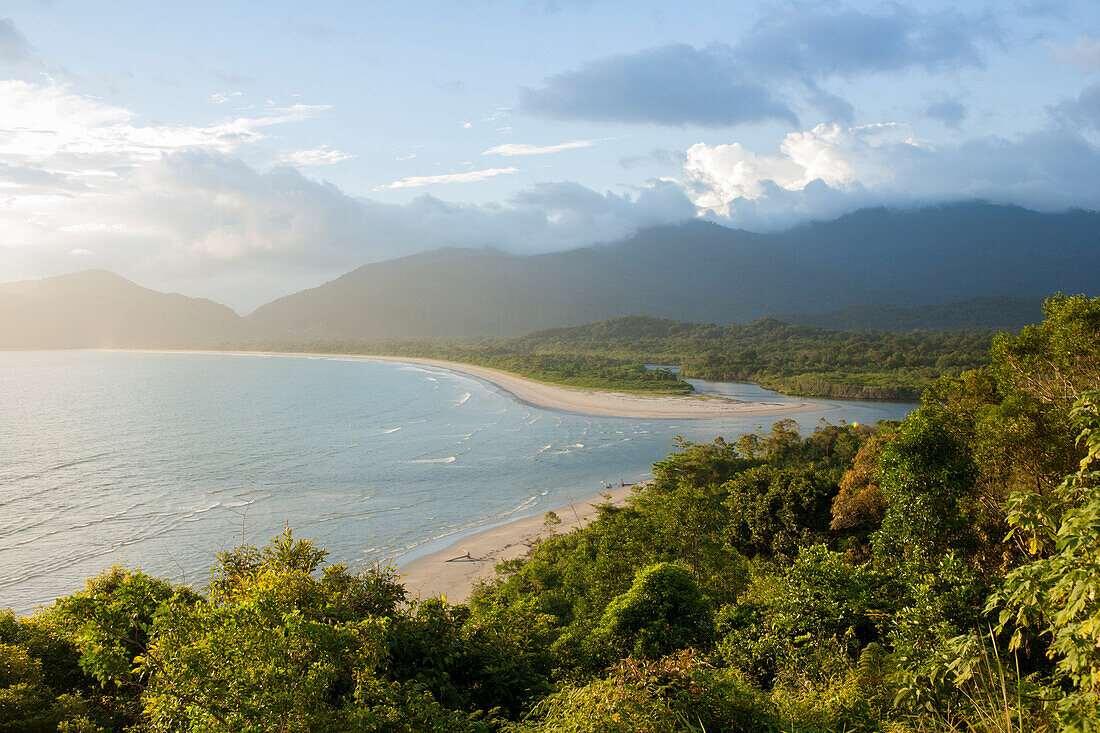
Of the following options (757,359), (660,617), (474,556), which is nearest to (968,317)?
(757,359)

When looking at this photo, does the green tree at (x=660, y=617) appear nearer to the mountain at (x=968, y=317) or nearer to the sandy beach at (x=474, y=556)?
the sandy beach at (x=474, y=556)

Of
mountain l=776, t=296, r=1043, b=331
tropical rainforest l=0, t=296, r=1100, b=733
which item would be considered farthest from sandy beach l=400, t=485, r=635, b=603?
mountain l=776, t=296, r=1043, b=331

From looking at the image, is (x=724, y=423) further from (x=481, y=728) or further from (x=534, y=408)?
(x=481, y=728)

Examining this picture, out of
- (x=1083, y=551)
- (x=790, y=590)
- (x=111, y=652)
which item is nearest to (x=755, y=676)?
(x=790, y=590)

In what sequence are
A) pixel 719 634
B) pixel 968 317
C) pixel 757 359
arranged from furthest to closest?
pixel 968 317, pixel 757 359, pixel 719 634

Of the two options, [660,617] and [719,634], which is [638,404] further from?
[660,617]

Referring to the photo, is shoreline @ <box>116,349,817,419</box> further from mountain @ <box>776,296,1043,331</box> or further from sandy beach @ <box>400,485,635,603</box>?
mountain @ <box>776,296,1043,331</box>

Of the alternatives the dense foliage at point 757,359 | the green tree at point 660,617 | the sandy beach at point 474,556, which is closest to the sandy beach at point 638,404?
the dense foliage at point 757,359
